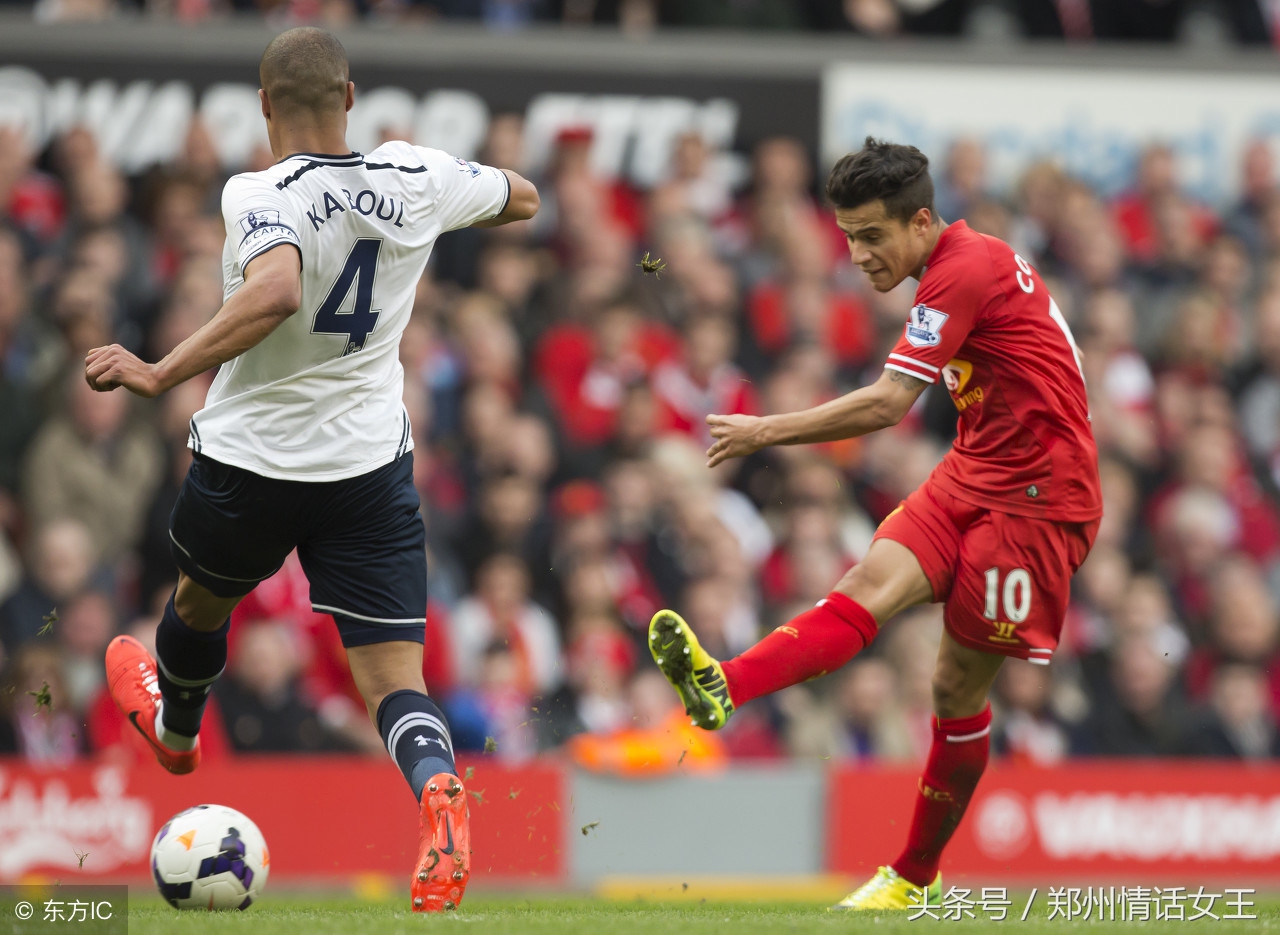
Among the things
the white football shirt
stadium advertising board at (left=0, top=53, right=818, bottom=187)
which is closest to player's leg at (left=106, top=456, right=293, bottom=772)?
the white football shirt

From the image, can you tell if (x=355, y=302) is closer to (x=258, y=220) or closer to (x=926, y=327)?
(x=258, y=220)

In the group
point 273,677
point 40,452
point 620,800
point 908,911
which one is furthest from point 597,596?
point 908,911

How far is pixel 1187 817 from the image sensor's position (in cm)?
916

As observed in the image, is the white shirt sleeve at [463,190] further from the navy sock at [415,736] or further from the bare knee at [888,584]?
the bare knee at [888,584]

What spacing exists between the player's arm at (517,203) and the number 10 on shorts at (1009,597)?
6.11ft

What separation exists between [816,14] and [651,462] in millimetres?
4132

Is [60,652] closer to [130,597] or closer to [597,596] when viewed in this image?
[130,597]

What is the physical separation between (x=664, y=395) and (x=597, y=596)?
172 cm

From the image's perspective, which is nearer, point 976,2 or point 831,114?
point 831,114

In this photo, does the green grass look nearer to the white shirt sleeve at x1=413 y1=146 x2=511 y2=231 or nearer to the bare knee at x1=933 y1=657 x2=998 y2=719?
the bare knee at x1=933 y1=657 x2=998 y2=719

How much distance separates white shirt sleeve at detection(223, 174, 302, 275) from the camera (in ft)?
14.8

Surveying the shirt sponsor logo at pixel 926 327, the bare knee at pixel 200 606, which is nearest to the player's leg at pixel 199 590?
the bare knee at pixel 200 606

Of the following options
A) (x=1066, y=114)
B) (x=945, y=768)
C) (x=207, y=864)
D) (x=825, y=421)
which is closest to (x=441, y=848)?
(x=207, y=864)

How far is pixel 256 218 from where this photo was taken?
179 inches
